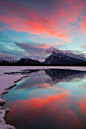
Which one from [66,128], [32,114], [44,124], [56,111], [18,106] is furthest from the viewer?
[18,106]

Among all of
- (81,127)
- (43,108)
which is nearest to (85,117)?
(81,127)

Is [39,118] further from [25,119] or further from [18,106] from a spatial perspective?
[18,106]

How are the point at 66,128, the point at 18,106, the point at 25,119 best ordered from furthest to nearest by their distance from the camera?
the point at 18,106, the point at 25,119, the point at 66,128

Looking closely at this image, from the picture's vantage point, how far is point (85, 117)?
5754mm

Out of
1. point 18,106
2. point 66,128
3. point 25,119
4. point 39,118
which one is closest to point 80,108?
point 66,128

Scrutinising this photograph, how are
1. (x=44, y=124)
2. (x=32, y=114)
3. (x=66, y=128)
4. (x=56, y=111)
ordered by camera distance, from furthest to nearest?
(x=56, y=111)
(x=32, y=114)
(x=44, y=124)
(x=66, y=128)

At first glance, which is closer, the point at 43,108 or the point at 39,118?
the point at 39,118

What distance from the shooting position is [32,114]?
6051mm

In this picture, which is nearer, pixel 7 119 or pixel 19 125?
pixel 19 125

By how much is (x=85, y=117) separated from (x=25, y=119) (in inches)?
141

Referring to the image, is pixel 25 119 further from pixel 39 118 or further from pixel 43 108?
pixel 43 108

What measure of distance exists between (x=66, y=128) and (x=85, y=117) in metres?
1.73

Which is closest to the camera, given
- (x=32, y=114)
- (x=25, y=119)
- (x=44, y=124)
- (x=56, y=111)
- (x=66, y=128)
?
(x=66, y=128)

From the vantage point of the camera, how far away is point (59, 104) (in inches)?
299
